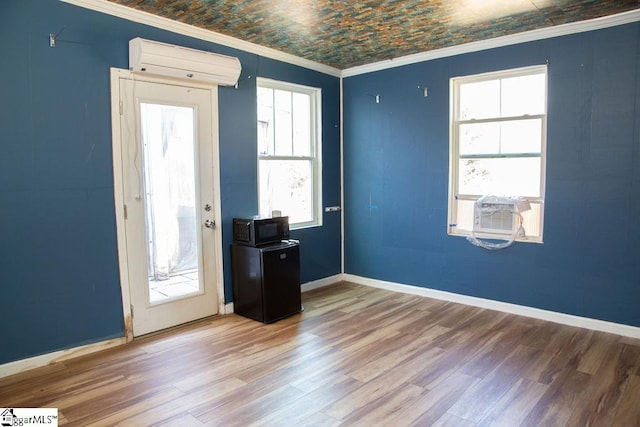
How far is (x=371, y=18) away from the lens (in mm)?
3557

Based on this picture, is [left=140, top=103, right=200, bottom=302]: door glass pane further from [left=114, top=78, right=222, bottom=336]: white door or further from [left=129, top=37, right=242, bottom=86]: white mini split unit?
[left=129, top=37, right=242, bottom=86]: white mini split unit

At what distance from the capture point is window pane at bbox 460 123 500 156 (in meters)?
4.33

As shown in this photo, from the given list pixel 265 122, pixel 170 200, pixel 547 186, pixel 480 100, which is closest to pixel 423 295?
pixel 547 186

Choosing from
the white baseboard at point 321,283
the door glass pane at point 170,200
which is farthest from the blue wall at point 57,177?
the white baseboard at point 321,283

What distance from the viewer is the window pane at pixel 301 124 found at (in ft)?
16.4

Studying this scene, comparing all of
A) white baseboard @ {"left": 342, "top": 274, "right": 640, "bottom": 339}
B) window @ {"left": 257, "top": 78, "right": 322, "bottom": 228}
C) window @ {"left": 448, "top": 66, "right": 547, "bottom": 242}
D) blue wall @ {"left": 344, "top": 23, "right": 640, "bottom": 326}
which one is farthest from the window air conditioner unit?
window @ {"left": 257, "top": 78, "right": 322, "bottom": 228}

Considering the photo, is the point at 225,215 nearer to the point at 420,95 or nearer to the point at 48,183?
the point at 48,183

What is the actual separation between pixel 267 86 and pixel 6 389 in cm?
346

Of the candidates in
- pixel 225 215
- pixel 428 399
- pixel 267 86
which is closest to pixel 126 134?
pixel 225 215

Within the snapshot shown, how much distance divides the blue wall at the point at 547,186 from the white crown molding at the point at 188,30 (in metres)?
0.98

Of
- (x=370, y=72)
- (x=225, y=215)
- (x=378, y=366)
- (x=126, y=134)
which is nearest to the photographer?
(x=378, y=366)

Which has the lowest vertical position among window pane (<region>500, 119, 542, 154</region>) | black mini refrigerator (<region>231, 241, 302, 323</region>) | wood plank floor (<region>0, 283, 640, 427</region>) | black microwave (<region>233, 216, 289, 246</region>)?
wood plank floor (<region>0, 283, 640, 427</region>)

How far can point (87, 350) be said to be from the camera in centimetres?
329

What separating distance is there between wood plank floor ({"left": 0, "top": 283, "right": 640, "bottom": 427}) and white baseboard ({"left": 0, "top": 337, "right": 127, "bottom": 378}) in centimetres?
5
